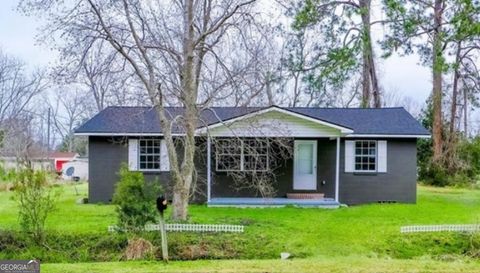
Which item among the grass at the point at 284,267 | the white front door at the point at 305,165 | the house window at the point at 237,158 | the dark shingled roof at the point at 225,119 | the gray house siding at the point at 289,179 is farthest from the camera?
the white front door at the point at 305,165

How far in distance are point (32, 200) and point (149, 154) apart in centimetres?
718

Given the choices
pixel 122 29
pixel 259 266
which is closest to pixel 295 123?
pixel 122 29

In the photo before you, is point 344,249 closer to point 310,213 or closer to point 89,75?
point 310,213

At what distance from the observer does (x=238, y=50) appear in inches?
518

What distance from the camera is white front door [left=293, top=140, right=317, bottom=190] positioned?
1814 centimetres

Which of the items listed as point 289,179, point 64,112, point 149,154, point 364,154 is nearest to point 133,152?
point 149,154

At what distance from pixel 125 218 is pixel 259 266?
3756mm

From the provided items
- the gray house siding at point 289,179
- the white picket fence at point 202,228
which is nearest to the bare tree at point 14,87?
the gray house siding at point 289,179

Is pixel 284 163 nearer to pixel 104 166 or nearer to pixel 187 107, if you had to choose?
pixel 187 107

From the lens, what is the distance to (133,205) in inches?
402

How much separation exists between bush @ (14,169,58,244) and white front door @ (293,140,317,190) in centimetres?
956

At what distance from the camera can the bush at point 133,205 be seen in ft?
33.6

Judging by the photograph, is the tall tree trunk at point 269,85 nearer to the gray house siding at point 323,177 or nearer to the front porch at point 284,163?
the front porch at point 284,163

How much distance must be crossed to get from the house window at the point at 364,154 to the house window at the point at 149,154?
23.0 feet
